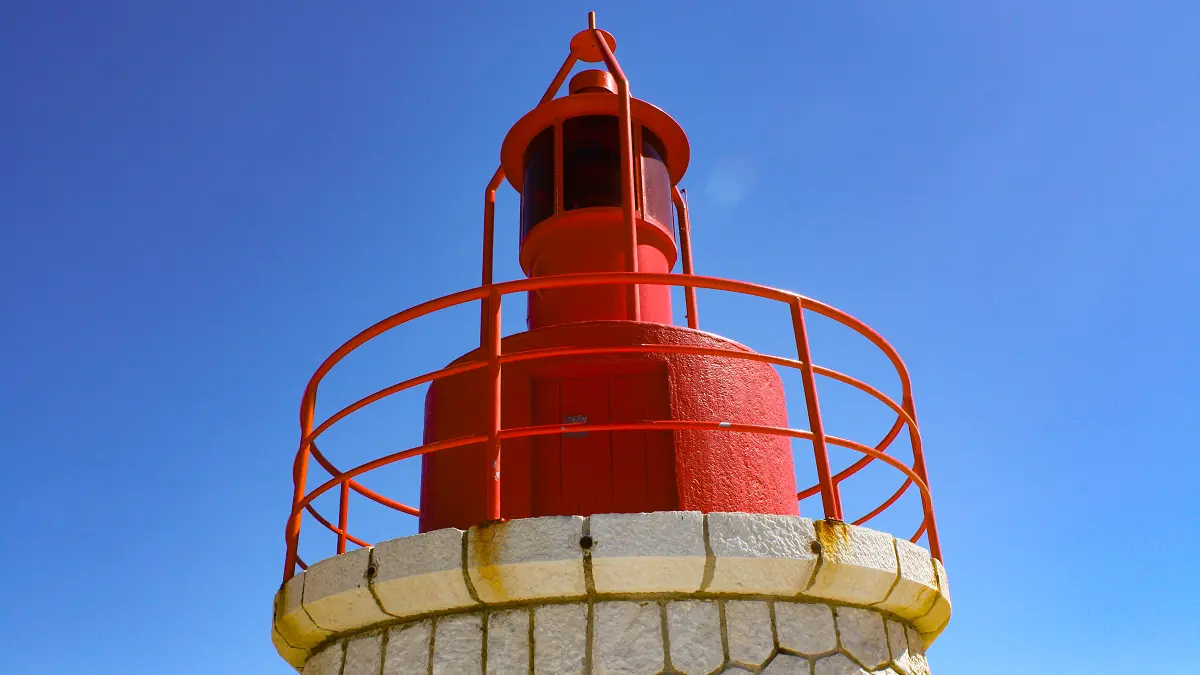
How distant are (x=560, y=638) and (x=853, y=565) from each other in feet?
3.80

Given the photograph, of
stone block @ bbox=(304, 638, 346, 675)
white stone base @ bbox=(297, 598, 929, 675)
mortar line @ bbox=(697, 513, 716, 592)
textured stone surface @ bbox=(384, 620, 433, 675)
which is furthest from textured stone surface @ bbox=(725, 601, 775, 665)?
stone block @ bbox=(304, 638, 346, 675)

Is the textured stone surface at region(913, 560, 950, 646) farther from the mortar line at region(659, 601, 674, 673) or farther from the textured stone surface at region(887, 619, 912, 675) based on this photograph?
the mortar line at region(659, 601, 674, 673)

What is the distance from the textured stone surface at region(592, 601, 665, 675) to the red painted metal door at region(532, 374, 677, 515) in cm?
77

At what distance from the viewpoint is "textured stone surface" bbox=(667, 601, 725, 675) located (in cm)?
347

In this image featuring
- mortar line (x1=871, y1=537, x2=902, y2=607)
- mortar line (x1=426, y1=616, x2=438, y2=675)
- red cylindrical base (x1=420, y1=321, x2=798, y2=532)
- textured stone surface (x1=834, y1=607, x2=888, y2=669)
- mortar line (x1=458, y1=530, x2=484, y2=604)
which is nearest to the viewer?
mortar line (x1=458, y1=530, x2=484, y2=604)

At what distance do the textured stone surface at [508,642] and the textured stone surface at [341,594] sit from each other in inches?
20.1

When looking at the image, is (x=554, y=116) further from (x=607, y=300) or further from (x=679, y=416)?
(x=679, y=416)

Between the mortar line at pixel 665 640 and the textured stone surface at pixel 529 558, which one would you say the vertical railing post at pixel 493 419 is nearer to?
the textured stone surface at pixel 529 558

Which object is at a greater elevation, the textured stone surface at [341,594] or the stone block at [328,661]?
the textured stone surface at [341,594]

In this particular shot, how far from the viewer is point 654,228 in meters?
5.80

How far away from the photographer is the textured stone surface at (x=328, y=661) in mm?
4082

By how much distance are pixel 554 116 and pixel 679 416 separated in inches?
95.5

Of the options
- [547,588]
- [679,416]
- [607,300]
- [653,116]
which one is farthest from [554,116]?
[547,588]

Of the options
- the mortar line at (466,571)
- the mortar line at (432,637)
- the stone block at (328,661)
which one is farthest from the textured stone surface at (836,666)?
the stone block at (328,661)
